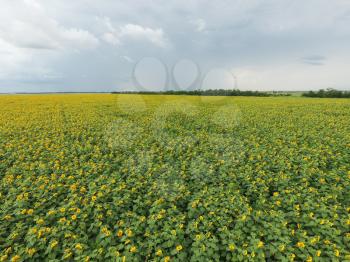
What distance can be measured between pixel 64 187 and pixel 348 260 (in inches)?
200

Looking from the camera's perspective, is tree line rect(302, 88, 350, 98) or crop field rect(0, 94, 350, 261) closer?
crop field rect(0, 94, 350, 261)

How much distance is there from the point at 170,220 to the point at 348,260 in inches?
97.9

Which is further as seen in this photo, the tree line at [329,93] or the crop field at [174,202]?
the tree line at [329,93]

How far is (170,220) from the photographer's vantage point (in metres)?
3.60

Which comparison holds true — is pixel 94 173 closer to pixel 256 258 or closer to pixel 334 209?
pixel 256 258

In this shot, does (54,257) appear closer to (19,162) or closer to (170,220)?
(170,220)

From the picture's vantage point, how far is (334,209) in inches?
146

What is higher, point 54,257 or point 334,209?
point 334,209

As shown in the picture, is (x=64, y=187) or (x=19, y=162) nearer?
(x=64, y=187)

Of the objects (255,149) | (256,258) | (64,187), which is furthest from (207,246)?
(255,149)

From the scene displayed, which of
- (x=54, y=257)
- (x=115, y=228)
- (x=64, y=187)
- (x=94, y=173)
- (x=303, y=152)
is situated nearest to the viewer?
(x=54, y=257)

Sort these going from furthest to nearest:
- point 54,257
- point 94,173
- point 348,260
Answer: point 94,173, point 54,257, point 348,260

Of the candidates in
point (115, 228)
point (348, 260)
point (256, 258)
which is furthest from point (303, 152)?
point (115, 228)

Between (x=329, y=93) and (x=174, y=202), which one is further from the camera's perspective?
(x=329, y=93)
